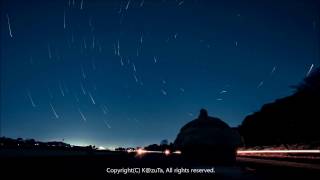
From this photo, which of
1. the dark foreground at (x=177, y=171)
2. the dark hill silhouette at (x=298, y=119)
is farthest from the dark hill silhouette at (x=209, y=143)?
the dark hill silhouette at (x=298, y=119)

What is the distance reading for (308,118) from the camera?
72.0 m

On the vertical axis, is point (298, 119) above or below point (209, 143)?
above

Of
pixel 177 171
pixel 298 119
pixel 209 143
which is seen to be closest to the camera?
pixel 177 171

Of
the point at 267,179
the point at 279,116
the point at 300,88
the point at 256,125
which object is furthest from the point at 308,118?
the point at 267,179

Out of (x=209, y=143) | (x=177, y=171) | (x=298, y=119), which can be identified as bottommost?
(x=177, y=171)

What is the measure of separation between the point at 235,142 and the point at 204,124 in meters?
1.98

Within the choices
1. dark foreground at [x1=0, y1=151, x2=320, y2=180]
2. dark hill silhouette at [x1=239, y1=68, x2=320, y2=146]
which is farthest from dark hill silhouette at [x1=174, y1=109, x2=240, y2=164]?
dark hill silhouette at [x1=239, y1=68, x2=320, y2=146]

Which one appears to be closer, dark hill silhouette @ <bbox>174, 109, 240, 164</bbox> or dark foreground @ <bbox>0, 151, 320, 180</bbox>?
dark foreground @ <bbox>0, 151, 320, 180</bbox>

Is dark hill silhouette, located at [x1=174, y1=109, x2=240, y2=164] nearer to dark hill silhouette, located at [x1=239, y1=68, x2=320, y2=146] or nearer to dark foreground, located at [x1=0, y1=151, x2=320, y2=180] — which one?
dark foreground, located at [x1=0, y1=151, x2=320, y2=180]

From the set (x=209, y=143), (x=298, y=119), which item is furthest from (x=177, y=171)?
(x=298, y=119)

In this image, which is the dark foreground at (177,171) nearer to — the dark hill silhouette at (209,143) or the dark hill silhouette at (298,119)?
the dark hill silhouette at (209,143)

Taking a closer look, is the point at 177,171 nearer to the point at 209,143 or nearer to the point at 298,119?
the point at 209,143

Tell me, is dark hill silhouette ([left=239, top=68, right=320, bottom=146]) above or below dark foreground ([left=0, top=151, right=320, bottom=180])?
above

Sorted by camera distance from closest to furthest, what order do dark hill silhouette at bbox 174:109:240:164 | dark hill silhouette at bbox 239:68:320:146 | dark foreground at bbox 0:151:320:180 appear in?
dark foreground at bbox 0:151:320:180
dark hill silhouette at bbox 174:109:240:164
dark hill silhouette at bbox 239:68:320:146
